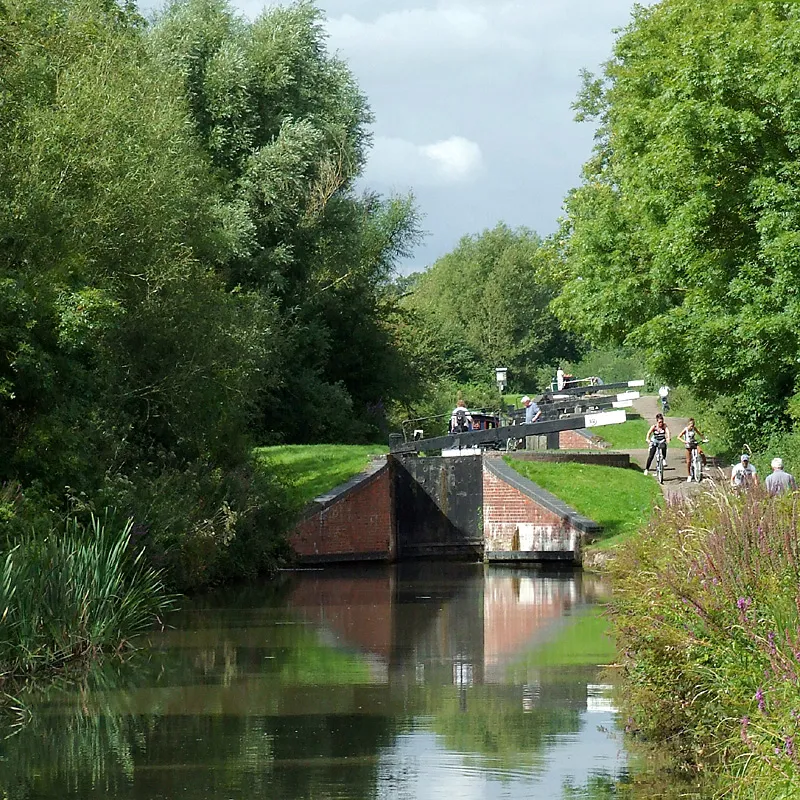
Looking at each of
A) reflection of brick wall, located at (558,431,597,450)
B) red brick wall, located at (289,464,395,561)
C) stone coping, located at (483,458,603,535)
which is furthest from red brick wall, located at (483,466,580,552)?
reflection of brick wall, located at (558,431,597,450)

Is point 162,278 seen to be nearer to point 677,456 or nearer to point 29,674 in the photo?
point 29,674

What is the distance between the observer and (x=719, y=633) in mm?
9078

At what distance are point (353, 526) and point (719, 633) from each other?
20.9m

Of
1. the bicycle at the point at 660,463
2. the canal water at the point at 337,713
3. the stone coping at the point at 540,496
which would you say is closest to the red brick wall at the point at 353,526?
the stone coping at the point at 540,496

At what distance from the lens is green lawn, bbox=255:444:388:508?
29391 millimetres

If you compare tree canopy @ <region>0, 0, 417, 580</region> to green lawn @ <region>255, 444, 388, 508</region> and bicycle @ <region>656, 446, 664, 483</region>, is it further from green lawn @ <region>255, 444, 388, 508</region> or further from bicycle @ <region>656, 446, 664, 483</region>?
bicycle @ <region>656, 446, 664, 483</region>

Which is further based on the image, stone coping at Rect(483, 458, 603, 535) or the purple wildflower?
stone coping at Rect(483, 458, 603, 535)

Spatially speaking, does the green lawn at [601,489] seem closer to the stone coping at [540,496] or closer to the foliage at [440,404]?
the stone coping at [540,496]

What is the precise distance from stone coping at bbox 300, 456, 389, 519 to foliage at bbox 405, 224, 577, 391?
3757 cm

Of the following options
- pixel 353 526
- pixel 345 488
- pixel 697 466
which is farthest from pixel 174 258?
pixel 697 466

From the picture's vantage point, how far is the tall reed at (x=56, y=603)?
45.1 feet

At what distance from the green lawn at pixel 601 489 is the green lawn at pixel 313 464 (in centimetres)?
338

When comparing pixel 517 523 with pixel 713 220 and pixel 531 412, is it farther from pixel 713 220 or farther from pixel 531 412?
pixel 713 220

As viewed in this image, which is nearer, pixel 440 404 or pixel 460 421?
pixel 460 421
